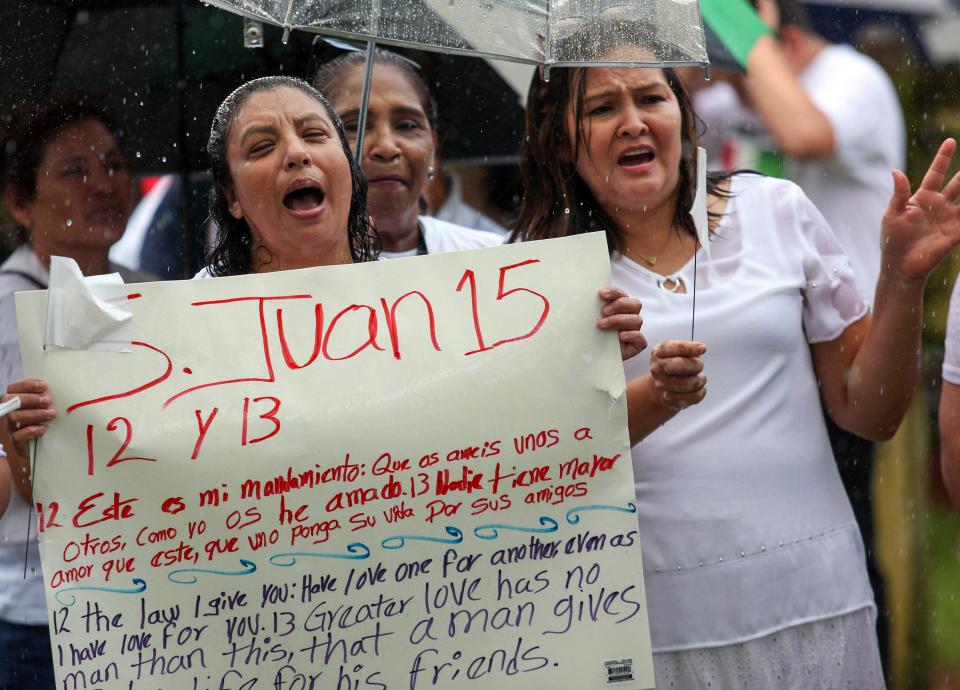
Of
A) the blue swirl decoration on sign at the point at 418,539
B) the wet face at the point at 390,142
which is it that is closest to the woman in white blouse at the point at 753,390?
the blue swirl decoration on sign at the point at 418,539

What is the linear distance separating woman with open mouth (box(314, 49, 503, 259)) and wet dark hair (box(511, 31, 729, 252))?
16.9 inches

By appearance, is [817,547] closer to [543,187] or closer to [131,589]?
[543,187]

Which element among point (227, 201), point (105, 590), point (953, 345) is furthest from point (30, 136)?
point (953, 345)

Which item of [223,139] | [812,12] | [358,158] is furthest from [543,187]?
[812,12]

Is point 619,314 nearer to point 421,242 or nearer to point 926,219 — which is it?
point 926,219

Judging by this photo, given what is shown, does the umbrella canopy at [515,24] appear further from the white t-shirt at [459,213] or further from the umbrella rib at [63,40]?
the white t-shirt at [459,213]

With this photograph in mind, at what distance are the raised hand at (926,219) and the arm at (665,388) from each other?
0.48 meters

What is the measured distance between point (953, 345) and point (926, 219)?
48 centimetres

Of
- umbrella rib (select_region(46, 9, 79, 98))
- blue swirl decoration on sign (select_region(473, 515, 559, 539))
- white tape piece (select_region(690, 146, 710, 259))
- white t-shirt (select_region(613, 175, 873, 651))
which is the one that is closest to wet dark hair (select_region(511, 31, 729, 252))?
white t-shirt (select_region(613, 175, 873, 651))

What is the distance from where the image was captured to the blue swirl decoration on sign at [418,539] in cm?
225

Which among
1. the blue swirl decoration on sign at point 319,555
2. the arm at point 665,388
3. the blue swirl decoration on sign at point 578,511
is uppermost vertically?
the arm at point 665,388

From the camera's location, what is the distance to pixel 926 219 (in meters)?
2.47

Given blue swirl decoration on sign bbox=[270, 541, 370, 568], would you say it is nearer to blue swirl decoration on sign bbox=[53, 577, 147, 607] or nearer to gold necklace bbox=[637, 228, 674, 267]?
blue swirl decoration on sign bbox=[53, 577, 147, 607]

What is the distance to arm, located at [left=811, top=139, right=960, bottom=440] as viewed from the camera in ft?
8.09
